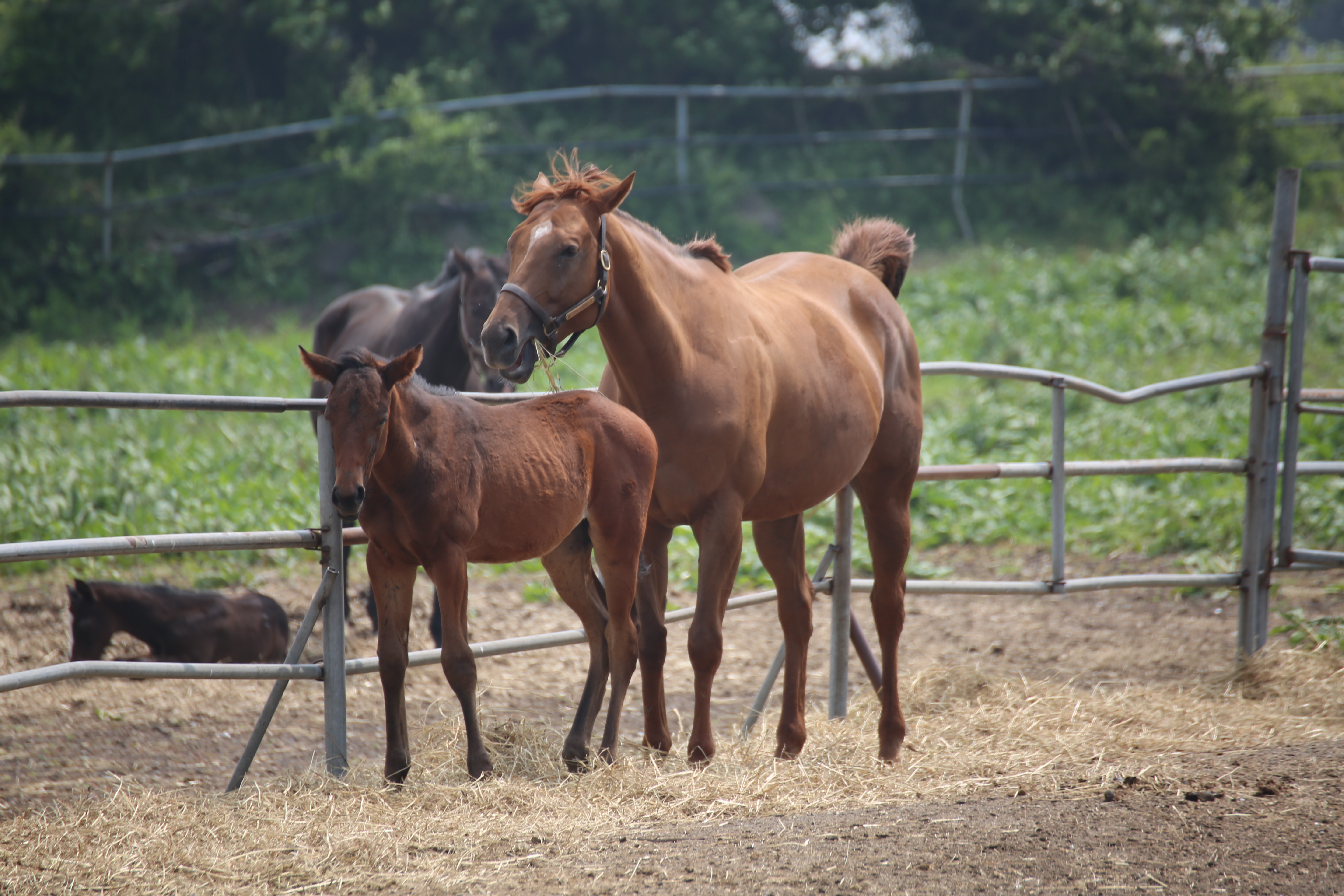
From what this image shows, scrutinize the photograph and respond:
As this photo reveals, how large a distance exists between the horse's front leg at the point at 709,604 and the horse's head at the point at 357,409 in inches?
40.6

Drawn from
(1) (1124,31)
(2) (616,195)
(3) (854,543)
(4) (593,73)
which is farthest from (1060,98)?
(2) (616,195)

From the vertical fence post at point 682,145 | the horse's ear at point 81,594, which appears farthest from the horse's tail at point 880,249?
the vertical fence post at point 682,145

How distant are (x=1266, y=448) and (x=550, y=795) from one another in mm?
3852

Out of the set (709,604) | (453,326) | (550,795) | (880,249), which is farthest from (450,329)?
(550,795)

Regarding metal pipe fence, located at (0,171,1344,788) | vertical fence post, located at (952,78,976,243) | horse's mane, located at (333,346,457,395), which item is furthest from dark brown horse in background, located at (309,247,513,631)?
vertical fence post, located at (952,78,976,243)

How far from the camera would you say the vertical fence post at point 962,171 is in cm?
1302

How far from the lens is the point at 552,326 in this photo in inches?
120

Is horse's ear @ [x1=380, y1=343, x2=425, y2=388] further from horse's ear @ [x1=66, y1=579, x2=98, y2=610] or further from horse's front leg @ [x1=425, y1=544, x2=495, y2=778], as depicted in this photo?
horse's ear @ [x1=66, y1=579, x2=98, y2=610]

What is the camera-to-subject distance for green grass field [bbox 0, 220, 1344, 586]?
668 cm

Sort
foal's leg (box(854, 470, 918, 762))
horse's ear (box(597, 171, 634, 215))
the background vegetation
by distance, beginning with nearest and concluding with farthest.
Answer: horse's ear (box(597, 171, 634, 215)), foal's leg (box(854, 470, 918, 762)), the background vegetation

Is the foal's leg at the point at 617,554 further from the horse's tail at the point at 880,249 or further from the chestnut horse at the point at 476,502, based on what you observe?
the horse's tail at the point at 880,249

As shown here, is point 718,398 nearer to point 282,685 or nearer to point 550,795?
point 550,795

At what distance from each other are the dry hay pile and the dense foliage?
932cm

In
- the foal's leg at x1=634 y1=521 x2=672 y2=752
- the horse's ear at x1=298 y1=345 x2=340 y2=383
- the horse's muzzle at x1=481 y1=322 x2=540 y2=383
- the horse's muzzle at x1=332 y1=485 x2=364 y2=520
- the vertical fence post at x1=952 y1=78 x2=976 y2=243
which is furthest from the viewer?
the vertical fence post at x1=952 y1=78 x2=976 y2=243
